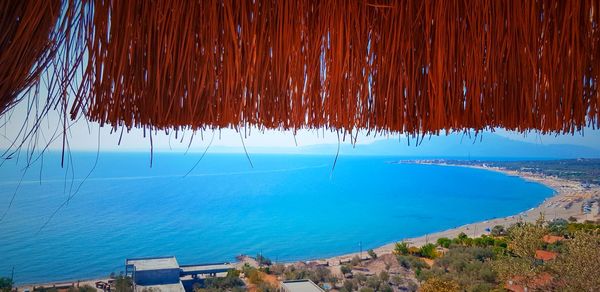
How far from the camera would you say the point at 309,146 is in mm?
20578

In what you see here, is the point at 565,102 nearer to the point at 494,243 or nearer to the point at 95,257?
the point at 494,243

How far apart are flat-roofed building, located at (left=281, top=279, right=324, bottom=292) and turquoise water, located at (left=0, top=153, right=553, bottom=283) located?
5.60 metres

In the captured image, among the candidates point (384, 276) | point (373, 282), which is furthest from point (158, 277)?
point (384, 276)

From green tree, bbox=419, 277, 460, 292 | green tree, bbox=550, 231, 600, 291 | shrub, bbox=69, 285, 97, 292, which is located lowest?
shrub, bbox=69, 285, 97, 292

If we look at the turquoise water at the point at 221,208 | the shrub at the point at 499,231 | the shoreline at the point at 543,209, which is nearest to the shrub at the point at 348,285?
the shoreline at the point at 543,209

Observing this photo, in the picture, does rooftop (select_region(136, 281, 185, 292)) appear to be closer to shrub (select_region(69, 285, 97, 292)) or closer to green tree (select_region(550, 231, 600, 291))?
shrub (select_region(69, 285, 97, 292))

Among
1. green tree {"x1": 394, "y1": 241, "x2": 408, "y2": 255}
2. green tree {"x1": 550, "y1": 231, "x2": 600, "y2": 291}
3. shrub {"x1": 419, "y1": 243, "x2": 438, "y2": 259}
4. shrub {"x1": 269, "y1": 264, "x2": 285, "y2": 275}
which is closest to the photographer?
green tree {"x1": 550, "y1": 231, "x2": 600, "y2": 291}

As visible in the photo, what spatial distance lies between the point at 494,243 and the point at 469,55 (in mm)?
12513

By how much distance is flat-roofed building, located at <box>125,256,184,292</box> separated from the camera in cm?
1010

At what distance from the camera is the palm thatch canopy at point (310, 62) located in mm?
576

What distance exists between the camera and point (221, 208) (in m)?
20.2

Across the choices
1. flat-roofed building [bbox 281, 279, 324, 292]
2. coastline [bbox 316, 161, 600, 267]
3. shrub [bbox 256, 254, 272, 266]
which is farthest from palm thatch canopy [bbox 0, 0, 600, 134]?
shrub [bbox 256, 254, 272, 266]

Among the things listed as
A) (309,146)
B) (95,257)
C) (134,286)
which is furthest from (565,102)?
(309,146)

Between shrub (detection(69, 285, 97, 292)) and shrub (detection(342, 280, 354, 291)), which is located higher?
shrub (detection(342, 280, 354, 291))
